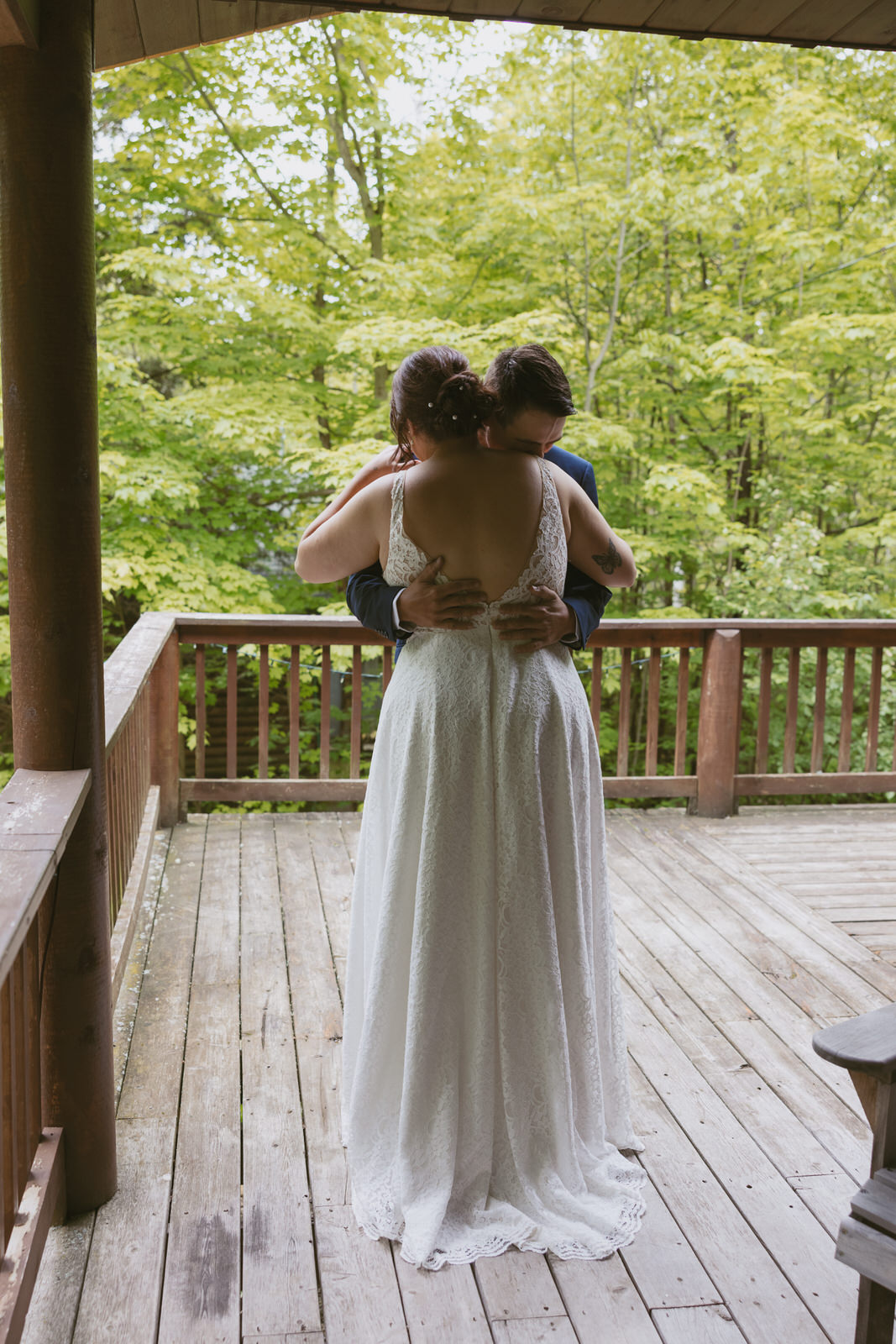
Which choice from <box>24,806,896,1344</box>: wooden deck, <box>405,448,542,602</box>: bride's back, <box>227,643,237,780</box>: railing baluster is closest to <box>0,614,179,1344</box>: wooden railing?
<box>24,806,896,1344</box>: wooden deck

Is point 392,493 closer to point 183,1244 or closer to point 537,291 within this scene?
point 183,1244

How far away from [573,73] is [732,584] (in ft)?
13.3

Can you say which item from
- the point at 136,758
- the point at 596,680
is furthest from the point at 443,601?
the point at 596,680

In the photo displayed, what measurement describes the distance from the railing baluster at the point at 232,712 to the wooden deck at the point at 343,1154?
0.68m

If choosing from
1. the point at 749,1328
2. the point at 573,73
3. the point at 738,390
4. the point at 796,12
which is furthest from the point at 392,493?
the point at 573,73

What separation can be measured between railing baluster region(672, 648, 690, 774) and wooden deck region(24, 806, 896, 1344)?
3.26 feet

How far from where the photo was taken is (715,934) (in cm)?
345

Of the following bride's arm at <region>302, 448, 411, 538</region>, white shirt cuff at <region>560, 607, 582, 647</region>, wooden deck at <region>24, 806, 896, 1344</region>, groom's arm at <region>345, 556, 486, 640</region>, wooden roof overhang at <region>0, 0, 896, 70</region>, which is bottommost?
wooden deck at <region>24, 806, 896, 1344</region>

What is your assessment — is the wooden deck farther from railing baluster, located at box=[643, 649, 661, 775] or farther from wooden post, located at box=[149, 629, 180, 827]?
railing baluster, located at box=[643, 649, 661, 775]

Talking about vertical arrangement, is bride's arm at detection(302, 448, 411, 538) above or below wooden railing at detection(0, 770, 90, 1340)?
above

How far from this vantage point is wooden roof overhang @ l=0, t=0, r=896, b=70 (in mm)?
2055

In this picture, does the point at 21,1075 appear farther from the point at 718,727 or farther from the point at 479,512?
the point at 718,727

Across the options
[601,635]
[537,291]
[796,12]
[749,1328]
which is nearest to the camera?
[749,1328]

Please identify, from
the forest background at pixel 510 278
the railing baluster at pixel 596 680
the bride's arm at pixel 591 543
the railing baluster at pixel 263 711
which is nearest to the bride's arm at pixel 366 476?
the bride's arm at pixel 591 543
